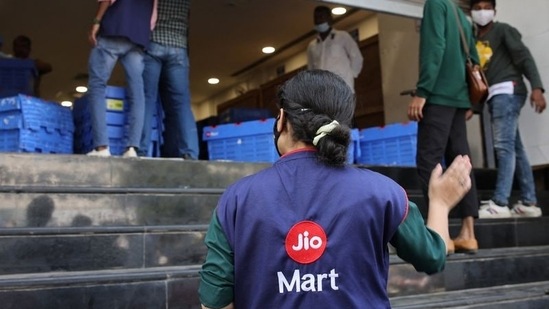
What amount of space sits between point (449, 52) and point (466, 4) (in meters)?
2.79

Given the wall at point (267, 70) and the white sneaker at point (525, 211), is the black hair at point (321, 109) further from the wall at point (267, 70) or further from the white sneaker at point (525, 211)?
the wall at point (267, 70)

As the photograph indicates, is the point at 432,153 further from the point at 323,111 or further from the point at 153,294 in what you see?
the point at 323,111

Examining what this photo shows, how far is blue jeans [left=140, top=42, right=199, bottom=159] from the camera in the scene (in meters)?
4.85

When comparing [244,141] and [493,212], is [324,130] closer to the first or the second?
[493,212]

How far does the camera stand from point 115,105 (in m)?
4.84

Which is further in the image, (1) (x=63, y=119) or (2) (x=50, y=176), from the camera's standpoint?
(1) (x=63, y=119)

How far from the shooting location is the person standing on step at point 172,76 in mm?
4855

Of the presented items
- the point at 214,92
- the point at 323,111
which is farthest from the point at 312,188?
the point at 214,92

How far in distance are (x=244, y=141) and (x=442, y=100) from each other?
Result: 1.85 m

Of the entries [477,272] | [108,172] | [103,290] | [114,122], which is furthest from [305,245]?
[114,122]

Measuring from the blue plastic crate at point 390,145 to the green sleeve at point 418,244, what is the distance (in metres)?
4.37

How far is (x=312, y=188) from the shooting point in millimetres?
1424

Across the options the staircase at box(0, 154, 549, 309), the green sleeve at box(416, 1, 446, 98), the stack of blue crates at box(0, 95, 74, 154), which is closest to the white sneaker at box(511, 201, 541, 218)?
the staircase at box(0, 154, 549, 309)

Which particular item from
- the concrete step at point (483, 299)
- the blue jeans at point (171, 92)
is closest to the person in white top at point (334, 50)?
the blue jeans at point (171, 92)
